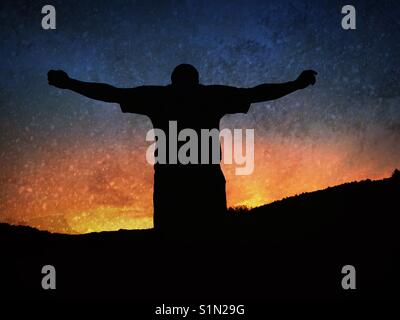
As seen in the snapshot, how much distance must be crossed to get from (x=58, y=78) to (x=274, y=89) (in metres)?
2.39

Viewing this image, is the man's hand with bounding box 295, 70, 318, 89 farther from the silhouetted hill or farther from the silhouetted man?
the silhouetted hill

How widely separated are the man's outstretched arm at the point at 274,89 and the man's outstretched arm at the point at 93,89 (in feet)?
4.55

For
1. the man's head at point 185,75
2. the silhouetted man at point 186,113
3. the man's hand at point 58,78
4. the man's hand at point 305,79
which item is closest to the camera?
the silhouetted man at point 186,113

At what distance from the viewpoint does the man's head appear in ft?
13.1

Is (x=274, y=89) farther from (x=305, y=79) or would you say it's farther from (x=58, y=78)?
(x=58, y=78)

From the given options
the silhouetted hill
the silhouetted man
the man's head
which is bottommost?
the silhouetted hill

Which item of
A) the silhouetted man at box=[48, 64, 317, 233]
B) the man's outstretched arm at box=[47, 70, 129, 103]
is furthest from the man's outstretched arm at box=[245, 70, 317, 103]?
the man's outstretched arm at box=[47, 70, 129, 103]

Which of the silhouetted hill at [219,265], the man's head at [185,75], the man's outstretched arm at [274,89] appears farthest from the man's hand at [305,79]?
the silhouetted hill at [219,265]

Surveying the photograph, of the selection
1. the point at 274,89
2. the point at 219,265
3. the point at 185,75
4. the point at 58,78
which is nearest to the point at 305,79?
the point at 274,89

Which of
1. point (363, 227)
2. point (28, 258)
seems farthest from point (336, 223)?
point (28, 258)

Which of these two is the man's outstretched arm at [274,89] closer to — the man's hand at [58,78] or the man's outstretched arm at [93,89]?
the man's outstretched arm at [93,89]

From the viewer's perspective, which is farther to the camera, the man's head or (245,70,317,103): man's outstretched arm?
(245,70,317,103): man's outstretched arm

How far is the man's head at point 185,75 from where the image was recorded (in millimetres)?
4008

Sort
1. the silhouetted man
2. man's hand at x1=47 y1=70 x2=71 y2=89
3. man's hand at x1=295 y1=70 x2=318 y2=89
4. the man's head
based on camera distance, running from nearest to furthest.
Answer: the silhouetted man, the man's head, man's hand at x1=47 y1=70 x2=71 y2=89, man's hand at x1=295 y1=70 x2=318 y2=89
